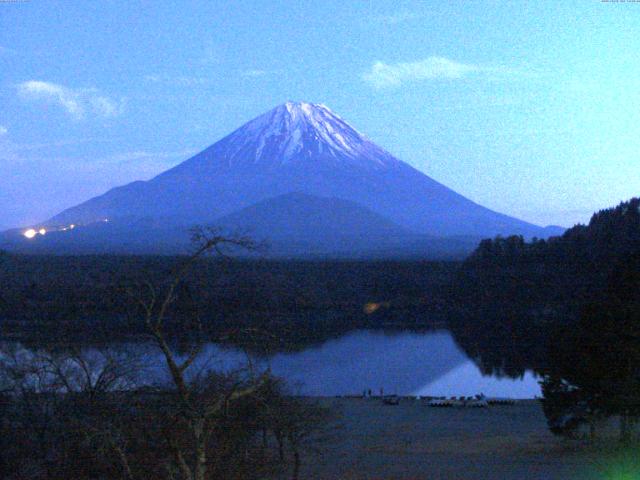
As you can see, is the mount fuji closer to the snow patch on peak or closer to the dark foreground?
the snow patch on peak

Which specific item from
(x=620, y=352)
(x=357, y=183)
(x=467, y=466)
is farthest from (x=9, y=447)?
(x=357, y=183)

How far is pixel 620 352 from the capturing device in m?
9.64

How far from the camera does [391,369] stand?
81.1 ft

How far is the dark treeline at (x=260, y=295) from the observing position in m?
24.0

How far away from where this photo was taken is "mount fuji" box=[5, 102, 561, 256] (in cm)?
9088

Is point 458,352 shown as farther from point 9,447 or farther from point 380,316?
point 9,447

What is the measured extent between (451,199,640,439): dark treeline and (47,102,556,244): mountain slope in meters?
56.1

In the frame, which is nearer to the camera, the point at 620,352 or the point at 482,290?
the point at 620,352

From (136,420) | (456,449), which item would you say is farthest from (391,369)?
(136,420)

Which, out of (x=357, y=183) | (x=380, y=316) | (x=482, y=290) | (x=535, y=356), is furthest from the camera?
(x=357, y=183)

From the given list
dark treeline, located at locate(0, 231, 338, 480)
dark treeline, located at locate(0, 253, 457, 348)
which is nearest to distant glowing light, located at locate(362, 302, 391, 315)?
dark treeline, located at locate(0, 253, 457, 348)

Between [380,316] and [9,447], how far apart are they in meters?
30.4

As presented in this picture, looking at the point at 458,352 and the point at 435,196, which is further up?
the point at 435,196

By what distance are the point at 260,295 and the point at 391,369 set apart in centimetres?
1139
